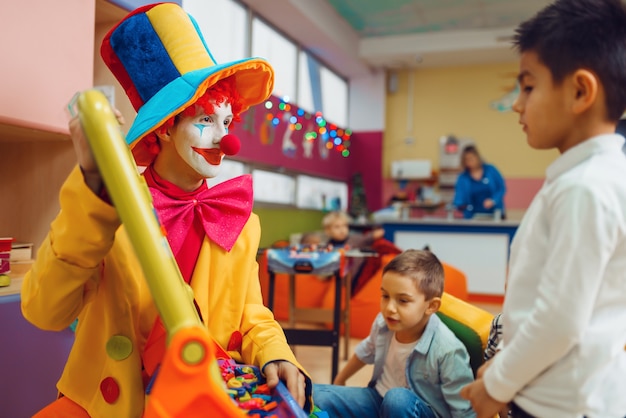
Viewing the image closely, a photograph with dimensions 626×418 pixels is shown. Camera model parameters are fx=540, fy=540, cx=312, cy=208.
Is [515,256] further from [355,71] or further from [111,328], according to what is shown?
[355,71]

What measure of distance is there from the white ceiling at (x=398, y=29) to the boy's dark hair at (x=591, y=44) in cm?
513

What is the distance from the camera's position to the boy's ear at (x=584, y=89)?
2.96ft

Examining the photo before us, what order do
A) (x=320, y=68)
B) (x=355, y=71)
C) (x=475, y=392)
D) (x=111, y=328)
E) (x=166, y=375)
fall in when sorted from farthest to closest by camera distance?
(x=355, y=71) → (x=320, y=68) → (x=111, y=328) → (x=475, y=392) → (x=166, y=375)

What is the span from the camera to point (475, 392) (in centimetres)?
96

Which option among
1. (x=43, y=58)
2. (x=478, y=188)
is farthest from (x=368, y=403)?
(x=478, y=188)

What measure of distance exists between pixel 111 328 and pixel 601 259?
1017 millimetres

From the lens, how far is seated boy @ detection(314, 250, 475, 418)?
1651 millimetres

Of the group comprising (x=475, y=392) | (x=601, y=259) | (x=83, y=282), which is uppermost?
(x=601, y=259)

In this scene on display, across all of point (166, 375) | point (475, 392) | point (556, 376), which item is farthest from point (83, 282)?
point (556, 376)

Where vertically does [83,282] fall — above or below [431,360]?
above

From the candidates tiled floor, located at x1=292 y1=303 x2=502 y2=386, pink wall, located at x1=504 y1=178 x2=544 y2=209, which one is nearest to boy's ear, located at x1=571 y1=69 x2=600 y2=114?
tiled floor, located at x1=292 y1=303 x2=502 y2=386

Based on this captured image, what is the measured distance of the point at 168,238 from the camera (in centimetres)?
134

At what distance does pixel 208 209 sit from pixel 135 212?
528mm

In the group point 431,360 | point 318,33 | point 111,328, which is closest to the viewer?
point 111,328
